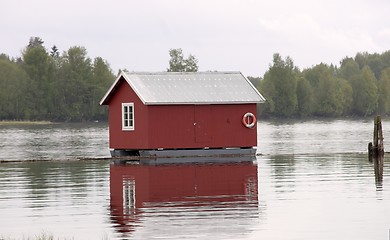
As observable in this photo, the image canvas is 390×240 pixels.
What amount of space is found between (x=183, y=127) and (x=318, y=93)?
141m

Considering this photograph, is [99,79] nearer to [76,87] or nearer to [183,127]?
[76,87]

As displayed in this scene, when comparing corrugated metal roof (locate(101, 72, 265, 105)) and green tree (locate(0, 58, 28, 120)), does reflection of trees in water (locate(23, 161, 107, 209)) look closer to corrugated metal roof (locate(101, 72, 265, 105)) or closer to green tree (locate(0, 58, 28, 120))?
corrugated metal roof (locate(101, 72, 265, 105))

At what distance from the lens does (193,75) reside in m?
50.6

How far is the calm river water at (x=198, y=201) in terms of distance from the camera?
22.3 meters

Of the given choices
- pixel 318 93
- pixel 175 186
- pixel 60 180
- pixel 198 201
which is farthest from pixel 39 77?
pixel 198 201

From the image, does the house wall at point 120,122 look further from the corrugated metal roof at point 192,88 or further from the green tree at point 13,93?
the green tree at point 13,93

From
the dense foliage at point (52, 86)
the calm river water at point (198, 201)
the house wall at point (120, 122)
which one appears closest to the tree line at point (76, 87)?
the dense foliage at point (52, 86)

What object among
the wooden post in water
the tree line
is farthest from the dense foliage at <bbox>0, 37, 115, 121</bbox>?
the wooden post in water

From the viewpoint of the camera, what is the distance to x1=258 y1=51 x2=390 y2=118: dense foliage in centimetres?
17750

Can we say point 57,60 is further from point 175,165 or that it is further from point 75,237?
point 75,237

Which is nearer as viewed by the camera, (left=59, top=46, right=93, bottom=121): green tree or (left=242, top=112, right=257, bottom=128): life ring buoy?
(left=242, top=112, right=257, bottom=128): life ring buoy

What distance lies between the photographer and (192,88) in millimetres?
49375

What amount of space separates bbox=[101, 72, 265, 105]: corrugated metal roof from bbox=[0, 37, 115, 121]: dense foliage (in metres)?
108

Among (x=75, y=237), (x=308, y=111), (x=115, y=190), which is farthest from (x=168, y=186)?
(x=308, y=111)
